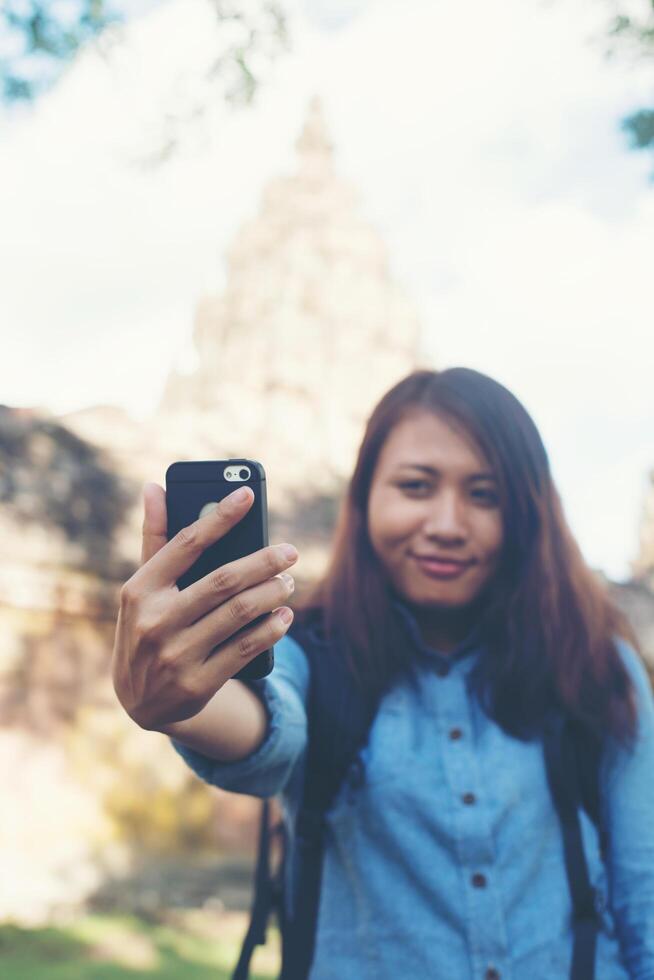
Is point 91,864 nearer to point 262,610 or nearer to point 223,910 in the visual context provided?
point 223,910

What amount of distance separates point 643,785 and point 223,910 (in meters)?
3.03

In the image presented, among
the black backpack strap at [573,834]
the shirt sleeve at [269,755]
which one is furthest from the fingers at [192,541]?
the black backpack strap at [573,834]

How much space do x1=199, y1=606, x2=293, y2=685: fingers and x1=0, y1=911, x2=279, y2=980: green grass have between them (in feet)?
9.06

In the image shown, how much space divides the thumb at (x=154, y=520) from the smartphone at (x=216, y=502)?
0.02 metres

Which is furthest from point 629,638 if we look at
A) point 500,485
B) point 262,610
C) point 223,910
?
point 223,910

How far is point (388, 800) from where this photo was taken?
1.37m

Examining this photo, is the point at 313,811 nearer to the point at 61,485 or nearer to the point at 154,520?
the point at 154,520

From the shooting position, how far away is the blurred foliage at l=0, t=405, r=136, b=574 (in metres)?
3.89

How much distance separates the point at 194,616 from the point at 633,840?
919mm

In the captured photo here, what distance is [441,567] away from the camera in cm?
153

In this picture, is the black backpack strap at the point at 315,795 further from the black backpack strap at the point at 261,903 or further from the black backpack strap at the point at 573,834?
the black backpack strap at the point at 573,834

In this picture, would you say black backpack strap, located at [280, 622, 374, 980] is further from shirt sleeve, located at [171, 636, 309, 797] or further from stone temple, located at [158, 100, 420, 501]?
stone temple, located at [158, 100, 420, 501]

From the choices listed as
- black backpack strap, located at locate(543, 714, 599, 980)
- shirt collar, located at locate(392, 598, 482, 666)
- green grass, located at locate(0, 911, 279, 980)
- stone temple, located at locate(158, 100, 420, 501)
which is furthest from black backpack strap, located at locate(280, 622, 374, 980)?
stone temple, located at locate(158, 100, 420, 501)

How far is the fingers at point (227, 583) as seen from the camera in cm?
92
